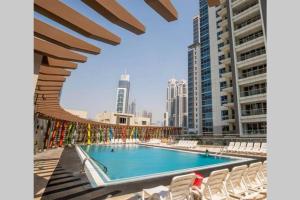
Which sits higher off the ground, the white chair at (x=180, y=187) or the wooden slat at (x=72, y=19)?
the wooden slat at (x=72, y=19)

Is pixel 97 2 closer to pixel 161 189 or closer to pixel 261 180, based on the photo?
pixel 161 189

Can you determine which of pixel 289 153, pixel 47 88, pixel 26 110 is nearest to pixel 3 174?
pixel 26 110

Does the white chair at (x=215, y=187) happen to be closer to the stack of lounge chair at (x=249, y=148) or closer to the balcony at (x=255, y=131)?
the stack of lounge chair at (x=249, y=148)

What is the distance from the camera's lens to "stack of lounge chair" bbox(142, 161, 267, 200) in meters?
4.50

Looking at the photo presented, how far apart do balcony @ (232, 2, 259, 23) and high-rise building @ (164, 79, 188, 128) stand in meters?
114

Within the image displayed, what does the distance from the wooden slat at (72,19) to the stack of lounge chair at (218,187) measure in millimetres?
3109

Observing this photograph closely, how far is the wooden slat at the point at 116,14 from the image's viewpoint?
2297 mm

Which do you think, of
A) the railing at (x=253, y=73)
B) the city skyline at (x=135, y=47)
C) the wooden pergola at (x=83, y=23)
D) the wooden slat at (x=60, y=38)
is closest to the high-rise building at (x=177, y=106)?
the railing at (x=253, y=73)

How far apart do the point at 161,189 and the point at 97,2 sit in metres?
4.54

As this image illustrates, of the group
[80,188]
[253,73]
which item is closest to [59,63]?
[80,188]

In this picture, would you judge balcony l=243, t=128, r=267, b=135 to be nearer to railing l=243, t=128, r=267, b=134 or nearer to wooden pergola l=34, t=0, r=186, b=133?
railing l=243, t=128, r=267, b=134

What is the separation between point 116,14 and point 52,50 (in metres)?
1.85

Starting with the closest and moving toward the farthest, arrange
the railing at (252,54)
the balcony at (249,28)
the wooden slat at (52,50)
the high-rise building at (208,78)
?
the wooden slat at (52,50), the balcony at (249,28), the railing at (252,54), the high-rise building at (208,78)

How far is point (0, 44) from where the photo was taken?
111 centimetres
